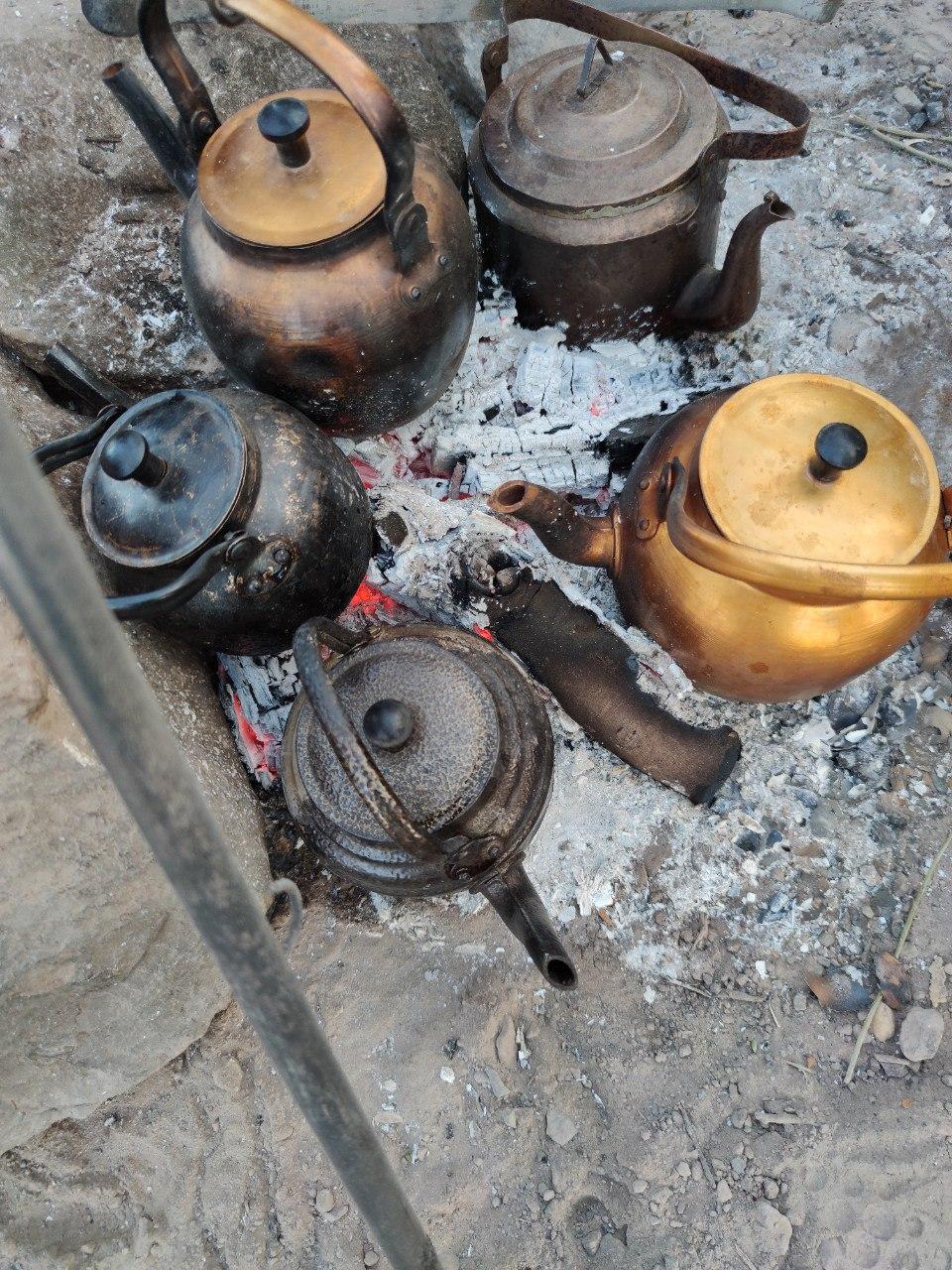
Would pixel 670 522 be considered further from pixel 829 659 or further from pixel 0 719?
pixel 0 719

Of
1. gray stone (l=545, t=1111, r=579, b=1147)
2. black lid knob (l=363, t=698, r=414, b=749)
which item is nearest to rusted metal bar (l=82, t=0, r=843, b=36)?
black lid knob (l=363, t=698, r=414, b=749)

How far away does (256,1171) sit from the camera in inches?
88.7

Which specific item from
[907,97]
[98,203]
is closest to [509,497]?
[98,203]

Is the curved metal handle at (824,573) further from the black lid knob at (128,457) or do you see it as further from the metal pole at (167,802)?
the black lid knob at (128,457)

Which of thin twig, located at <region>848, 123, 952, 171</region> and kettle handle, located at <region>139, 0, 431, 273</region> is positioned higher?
kettle handle, located at <region>139, 0, 431, 273</region>

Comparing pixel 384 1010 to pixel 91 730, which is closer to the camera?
pixel 91 730

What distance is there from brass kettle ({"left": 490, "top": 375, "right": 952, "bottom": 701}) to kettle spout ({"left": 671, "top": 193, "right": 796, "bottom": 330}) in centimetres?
59

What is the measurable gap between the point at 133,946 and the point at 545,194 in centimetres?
224

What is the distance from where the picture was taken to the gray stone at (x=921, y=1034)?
2311 millimetres

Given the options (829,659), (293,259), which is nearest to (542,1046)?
(829,659)

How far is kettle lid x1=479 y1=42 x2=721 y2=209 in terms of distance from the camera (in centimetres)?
242

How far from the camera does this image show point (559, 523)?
2152 millimetres

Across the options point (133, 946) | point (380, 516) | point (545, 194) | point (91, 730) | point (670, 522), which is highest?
point (91, 730)

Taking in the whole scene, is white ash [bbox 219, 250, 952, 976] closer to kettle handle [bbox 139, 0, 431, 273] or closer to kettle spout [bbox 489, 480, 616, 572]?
kettle spout [bbox 489, 480, 616, 572]
